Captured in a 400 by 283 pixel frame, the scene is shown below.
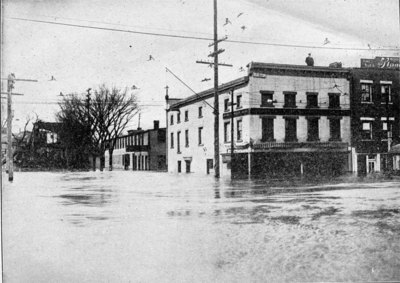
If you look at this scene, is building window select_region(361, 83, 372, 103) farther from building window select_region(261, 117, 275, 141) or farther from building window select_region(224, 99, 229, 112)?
building window select_region(224, 99, 229, 112)

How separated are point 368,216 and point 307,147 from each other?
2.28 m

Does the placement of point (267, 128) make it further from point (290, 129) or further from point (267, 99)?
point (267, 99)

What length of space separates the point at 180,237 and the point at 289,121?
3546 millimetres

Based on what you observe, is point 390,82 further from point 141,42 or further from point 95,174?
point 95,174

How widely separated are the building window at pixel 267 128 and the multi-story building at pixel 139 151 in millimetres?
1884

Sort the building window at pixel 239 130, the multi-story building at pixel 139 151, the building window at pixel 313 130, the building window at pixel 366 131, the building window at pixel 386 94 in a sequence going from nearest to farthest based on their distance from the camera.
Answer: the multi-story building at pixel 139 151, the building window at pixel 386 94, the building window at pixel 366 131, the building window at pixel 313 130, the building window at pixel 239 130

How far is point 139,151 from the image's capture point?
8898 millimetres

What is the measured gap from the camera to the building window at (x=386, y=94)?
6.79m

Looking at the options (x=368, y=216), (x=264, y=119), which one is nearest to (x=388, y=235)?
(x=368, y=216)

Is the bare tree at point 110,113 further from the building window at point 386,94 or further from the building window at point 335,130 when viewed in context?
the building window at point 386,94

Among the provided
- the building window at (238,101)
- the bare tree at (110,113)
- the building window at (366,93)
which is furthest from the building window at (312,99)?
the bare tree at (110,113)

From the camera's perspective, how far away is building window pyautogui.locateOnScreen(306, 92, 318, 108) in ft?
25.0

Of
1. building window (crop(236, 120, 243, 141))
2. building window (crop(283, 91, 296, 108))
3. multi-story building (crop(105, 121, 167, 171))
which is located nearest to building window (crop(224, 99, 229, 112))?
building window (crop(236, 120, 243, 141))

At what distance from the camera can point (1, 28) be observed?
5.19 metres
